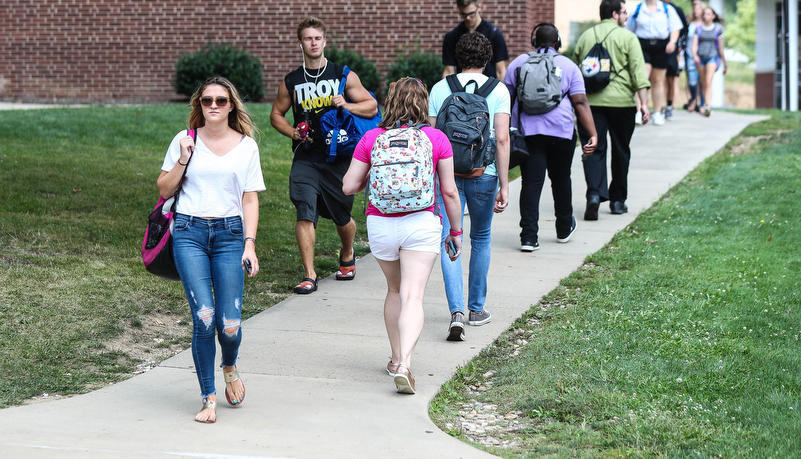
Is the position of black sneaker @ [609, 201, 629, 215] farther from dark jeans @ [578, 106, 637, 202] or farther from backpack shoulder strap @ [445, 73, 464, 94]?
backpack shoulder strap @ [445, 73, 464, 94]

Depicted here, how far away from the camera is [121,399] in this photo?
4.75 m

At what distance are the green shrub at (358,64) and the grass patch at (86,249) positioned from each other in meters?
4.17

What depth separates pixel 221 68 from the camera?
17.3 metres

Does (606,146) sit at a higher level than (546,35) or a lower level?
lower

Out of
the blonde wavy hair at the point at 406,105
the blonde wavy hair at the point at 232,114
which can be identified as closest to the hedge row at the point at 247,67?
the blonde wavy hair at the point at 406,105

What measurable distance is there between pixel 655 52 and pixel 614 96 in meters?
5.03

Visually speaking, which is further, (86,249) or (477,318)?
(86,249)

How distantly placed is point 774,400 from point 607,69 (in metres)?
5.16

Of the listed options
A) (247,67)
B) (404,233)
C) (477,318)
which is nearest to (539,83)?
(477,318)

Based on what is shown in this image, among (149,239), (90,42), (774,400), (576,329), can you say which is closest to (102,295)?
(149,239)

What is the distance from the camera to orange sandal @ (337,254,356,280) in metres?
7.41

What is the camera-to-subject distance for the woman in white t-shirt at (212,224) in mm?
4332

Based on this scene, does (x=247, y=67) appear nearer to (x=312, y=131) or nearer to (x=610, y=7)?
(x=610, y=7)

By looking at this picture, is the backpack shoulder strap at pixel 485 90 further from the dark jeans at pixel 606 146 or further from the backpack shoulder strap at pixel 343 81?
the dark jeans at pixel 606 146
